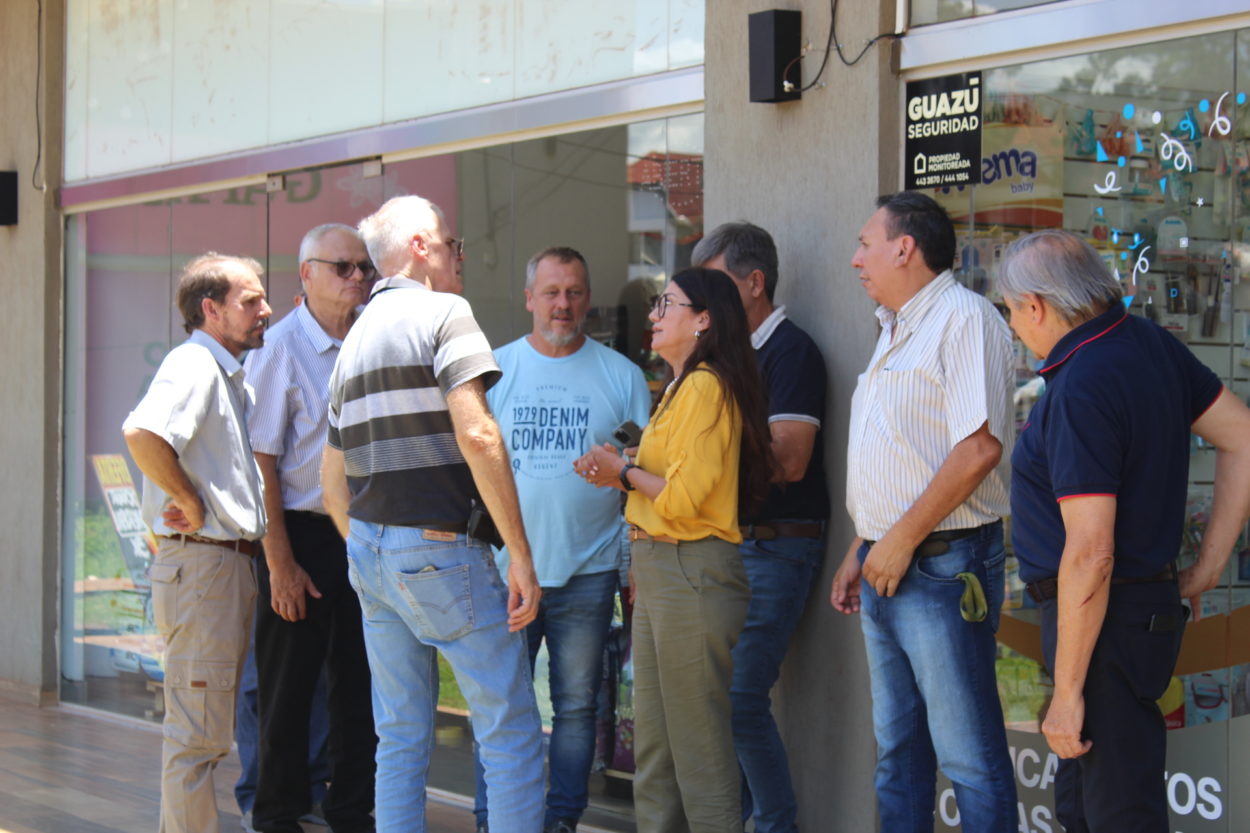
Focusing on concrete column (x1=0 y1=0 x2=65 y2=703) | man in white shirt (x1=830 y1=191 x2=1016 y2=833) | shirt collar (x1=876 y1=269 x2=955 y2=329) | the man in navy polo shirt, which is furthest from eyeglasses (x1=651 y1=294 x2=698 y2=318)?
concrete column (x1=0 y1=0 x2=65 y2=703)

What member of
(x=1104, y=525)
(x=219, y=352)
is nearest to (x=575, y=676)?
(x=219, y=352)

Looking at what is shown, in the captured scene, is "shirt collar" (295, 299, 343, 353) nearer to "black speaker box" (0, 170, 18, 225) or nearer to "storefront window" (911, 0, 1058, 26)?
"storefront window" (911, 0, 1058, 26)

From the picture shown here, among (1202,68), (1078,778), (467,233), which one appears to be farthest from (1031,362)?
(467,233)

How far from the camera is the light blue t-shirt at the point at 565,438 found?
15.4 feet

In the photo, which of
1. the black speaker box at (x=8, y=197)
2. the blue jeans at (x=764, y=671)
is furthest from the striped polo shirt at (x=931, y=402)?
the black speaker box at (x=8, y=197)

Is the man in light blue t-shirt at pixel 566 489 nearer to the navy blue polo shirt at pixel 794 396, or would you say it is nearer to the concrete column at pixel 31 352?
the navy blue polo shirt at pixel 794 396

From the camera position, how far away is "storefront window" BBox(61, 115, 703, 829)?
5254mm

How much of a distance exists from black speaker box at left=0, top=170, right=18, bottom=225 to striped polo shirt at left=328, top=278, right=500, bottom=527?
17.1 feet

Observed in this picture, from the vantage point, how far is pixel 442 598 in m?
3.68

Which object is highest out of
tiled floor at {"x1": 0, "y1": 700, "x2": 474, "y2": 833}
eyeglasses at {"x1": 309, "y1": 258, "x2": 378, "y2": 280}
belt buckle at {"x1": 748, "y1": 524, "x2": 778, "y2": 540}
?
eyeglasses at {"x1": 309, "y1": 258, "x2": 378, "y2": 280}

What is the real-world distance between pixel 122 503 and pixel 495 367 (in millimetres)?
4820

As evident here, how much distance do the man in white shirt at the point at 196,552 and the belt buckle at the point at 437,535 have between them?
3.46 feet

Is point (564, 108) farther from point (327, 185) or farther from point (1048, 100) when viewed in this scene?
point (1048, 100)

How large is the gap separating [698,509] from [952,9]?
1728 mm
